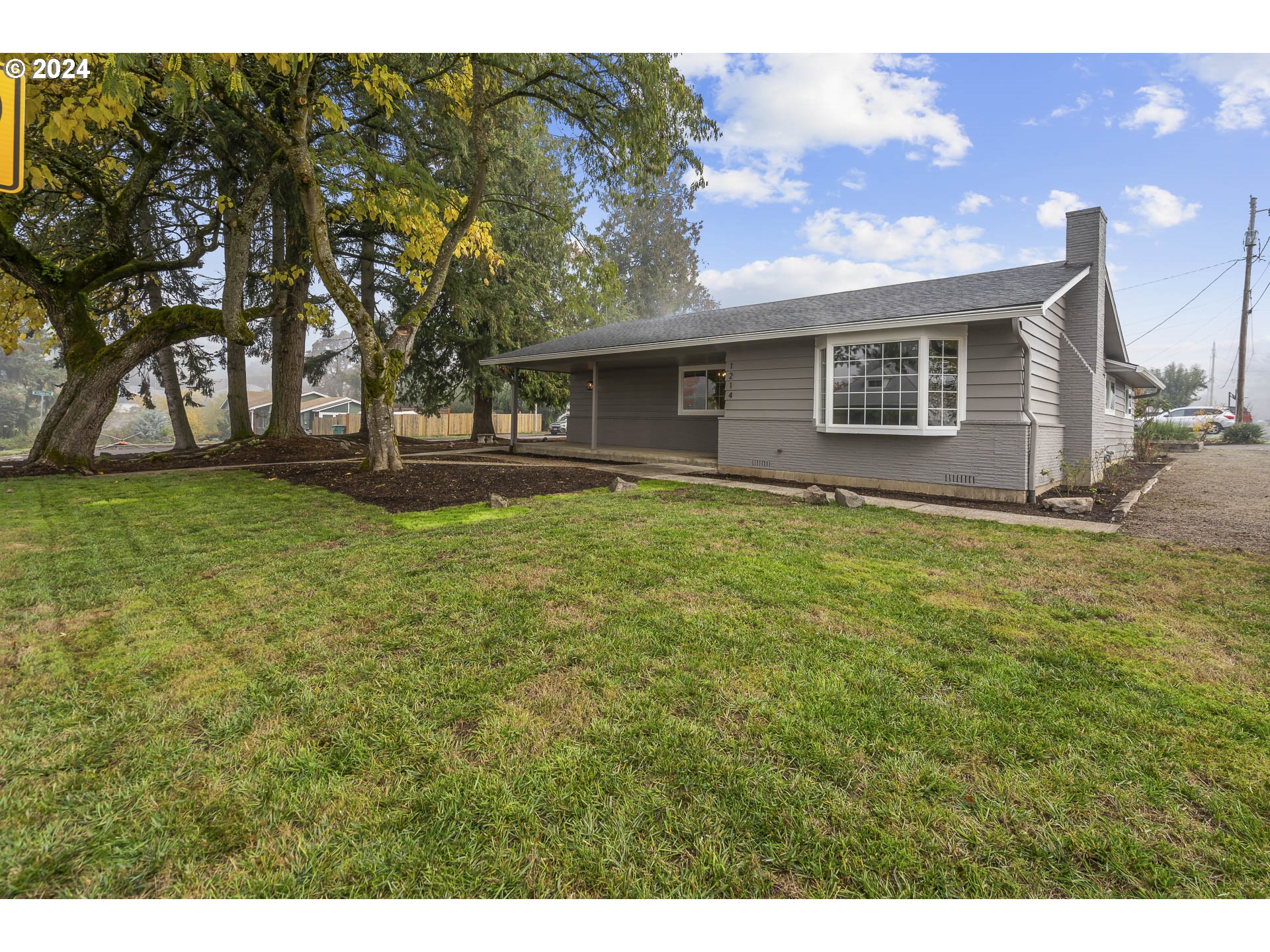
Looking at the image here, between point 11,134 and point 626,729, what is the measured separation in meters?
5.52

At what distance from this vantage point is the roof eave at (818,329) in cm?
682

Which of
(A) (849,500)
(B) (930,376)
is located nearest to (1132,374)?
(B) (930,376)

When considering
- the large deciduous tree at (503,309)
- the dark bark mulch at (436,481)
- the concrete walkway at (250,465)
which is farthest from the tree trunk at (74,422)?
the large deciduous tree at (503,309)

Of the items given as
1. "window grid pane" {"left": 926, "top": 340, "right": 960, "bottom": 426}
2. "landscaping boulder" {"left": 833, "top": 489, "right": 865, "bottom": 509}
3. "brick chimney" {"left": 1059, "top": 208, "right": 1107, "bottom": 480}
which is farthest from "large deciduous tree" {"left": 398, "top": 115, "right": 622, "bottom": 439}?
"brick chimney" {"left": 1059, "top": 208, "right": 1107, "bottom": 480}

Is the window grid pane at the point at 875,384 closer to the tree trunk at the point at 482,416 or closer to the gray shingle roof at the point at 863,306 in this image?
the gray shingle roof at the point at 863,306

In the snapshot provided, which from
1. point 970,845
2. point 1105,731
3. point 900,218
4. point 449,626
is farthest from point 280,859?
point 900,218

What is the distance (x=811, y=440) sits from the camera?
29.5 feet

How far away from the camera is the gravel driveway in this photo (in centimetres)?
542

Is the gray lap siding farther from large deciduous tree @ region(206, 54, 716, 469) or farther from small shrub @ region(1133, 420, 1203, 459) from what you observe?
small shrub @ region(1133, 420, 1203, 459)

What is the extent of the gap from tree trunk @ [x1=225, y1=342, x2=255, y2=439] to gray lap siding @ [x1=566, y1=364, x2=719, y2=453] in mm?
7959

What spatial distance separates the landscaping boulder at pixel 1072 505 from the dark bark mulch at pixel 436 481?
5.84 meters

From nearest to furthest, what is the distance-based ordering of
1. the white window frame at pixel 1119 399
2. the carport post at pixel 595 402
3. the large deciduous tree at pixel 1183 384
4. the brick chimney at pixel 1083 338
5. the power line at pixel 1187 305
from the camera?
the brick chimney at pixel 1083 338 < the white window frame at pixel 1119 399 < the carport post at pixel 595 402 < the power line at pixel 1187 305 < the large deciduous tree at pixel 1183 384

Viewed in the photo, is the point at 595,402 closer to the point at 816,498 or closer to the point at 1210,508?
the point at 816,498

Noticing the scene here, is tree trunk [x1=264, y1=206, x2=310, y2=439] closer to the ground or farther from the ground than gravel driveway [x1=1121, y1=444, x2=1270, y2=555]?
farther from the ground
